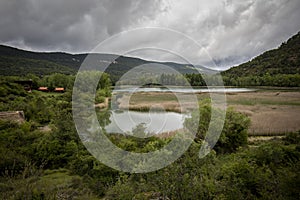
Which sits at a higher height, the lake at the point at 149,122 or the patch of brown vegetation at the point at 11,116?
the patch of brown vegetation at the point at 11,116

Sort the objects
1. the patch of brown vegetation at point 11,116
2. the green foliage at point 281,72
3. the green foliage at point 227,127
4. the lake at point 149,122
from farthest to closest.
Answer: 1. the green foliage at point 281,72
2. the lake at point 149,122
3. the patch of brown vegetation at point 11,116
4. the green foliage at point 227,127

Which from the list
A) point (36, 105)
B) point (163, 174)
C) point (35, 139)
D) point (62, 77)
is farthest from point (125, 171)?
point (62, 77)

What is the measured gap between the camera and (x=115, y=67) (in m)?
183

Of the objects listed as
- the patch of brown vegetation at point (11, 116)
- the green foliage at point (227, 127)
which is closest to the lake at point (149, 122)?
the green foliage at point (227, 127)

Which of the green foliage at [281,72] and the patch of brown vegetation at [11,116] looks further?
the green foliage at [281,72]

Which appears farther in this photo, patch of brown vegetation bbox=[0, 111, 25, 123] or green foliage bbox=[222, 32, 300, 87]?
green foliage bbox=[222, 32, 300, 87]

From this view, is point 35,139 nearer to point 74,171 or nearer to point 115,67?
point 74,171

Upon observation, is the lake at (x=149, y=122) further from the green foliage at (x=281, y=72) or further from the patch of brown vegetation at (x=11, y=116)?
the green foliage at (x=281, y=72)

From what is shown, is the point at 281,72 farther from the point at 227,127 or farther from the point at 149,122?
the point at 227,127

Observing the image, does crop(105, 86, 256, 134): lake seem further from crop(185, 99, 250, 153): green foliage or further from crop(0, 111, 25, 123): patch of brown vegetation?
crop(0, 111, 25, 123): patch of brown vegetation

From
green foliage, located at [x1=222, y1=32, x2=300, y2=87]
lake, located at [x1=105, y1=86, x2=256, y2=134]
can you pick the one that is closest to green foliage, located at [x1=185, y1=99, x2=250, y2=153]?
lake, located at [x1=105, y1=86, x2=256, y2=134]

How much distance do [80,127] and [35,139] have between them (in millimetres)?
3673

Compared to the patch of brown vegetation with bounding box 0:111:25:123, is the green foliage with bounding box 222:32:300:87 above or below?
above

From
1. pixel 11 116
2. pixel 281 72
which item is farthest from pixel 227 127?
pixel 281 72
